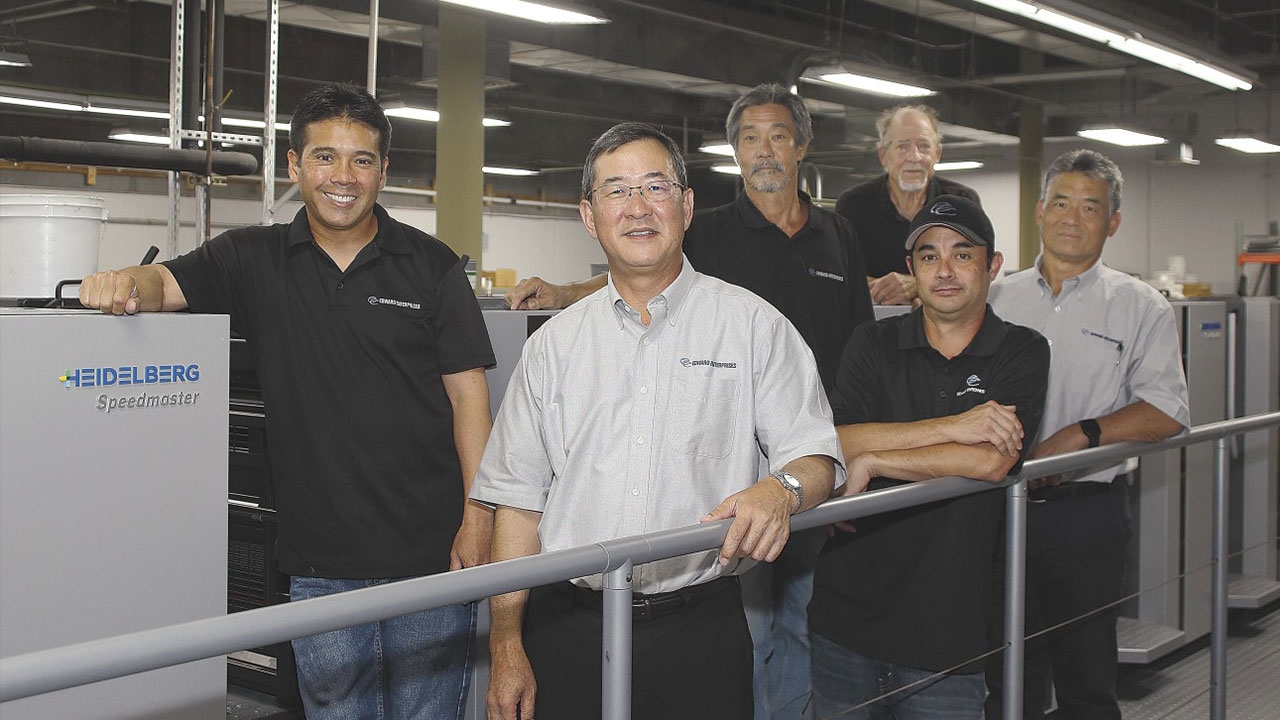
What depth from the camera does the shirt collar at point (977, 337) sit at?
215cm

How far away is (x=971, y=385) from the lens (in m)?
2.13

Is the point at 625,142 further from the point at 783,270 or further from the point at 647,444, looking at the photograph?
the point at 783,270

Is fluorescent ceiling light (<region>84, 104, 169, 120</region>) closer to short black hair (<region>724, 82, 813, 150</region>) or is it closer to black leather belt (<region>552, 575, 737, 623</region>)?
short black hair (<region>724, 82, 813, 150</region>)

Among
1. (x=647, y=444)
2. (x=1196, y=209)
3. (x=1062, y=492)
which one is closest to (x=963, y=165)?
(x=1196, y=209)

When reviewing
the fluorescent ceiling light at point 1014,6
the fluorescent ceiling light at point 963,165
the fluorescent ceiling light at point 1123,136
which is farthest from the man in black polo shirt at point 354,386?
the fluorescent ceiling light at point 963,165

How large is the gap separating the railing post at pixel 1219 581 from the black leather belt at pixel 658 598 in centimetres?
158

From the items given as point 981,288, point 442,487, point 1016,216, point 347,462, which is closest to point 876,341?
point 981,288

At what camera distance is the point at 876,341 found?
2213 millimetres

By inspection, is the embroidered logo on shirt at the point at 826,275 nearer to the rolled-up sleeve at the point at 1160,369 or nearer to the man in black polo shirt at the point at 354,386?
the rolled-up sleeve at the point at 1160,369

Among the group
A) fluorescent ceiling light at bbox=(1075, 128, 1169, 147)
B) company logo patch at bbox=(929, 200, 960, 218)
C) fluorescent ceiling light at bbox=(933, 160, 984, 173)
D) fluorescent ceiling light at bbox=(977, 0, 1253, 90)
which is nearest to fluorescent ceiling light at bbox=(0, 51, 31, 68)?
fluorescent ceiling light at bbox=(977, 0, 1253, 90)

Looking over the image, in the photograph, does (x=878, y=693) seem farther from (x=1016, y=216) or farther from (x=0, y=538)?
(x=1016, y=216)

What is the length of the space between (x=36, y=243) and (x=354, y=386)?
76 cm

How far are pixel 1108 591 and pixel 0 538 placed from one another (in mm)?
2292

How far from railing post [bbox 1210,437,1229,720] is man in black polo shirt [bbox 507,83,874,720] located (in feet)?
→ 2.99
